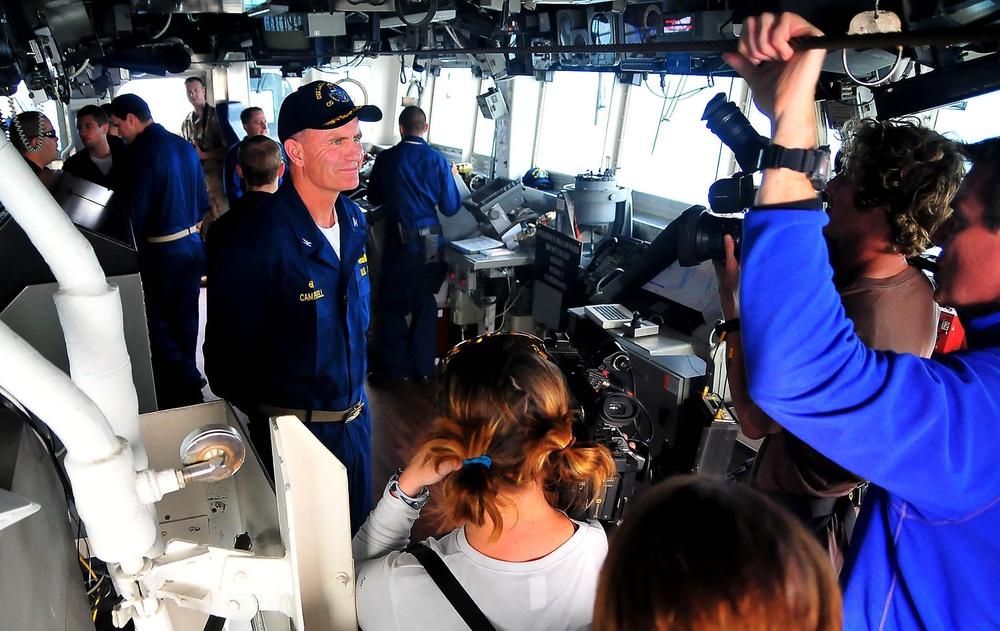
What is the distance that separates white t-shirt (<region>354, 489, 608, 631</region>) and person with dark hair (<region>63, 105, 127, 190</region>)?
428 cm

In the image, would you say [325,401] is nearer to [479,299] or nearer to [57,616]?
[57,616]

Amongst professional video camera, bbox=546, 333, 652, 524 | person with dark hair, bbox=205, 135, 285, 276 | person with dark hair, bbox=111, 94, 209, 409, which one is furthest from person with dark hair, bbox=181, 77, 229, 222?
professional video camera, bbox=546, 333, 652, 524

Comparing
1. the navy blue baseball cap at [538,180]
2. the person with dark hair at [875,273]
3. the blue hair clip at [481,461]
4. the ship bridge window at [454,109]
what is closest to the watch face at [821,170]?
the blue hair clip at [481,461]

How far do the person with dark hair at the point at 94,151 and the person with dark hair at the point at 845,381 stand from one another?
182 inches

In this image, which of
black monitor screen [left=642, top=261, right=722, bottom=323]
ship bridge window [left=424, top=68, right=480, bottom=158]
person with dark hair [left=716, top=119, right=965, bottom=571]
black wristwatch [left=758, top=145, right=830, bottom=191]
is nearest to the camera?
black wristwatch [left=758, top=145, right=830, bottom=191]

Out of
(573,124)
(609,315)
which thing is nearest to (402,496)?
(609,315)

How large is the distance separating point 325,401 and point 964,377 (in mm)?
1646

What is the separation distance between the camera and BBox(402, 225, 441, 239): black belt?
15.5ft

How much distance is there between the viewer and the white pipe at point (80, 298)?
0.70 m

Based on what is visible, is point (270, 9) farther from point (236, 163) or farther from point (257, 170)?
point (236, 163)

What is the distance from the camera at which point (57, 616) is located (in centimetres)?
93

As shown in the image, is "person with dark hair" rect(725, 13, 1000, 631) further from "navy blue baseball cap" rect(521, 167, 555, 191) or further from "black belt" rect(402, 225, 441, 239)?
"navy blue baseball cap" rect(521, 167, 555, 191)

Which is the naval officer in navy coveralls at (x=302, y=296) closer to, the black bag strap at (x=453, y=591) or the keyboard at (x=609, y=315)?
the black bag strap at (x=453, y=591)

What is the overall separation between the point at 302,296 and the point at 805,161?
149 centimetres
